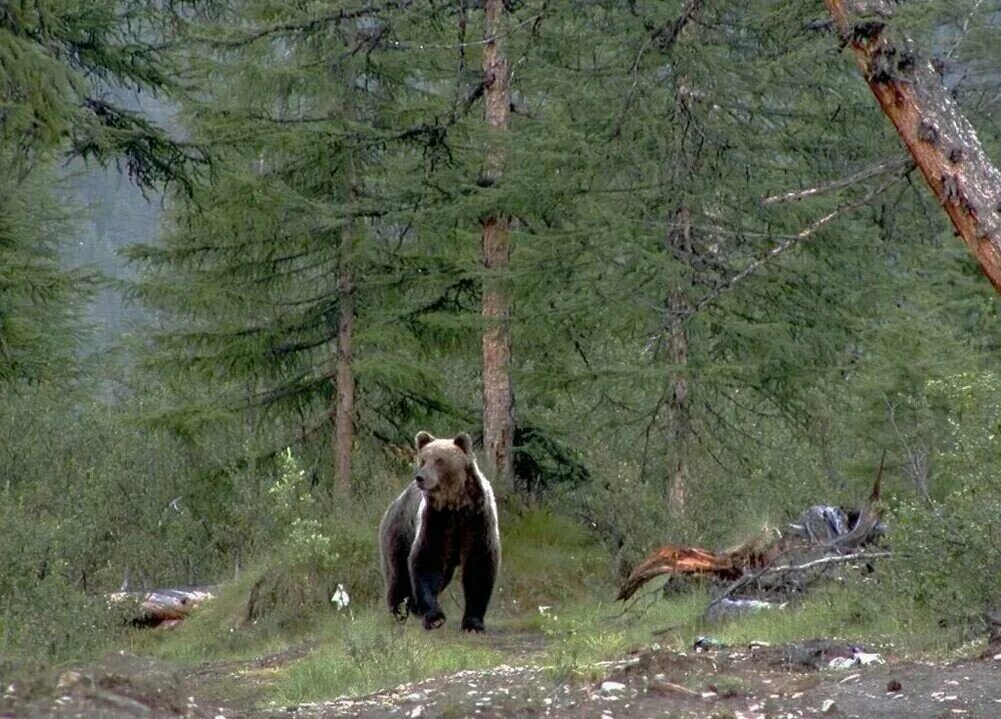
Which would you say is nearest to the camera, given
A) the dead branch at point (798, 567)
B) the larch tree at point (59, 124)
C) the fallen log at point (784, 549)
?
the larch tree at point (59, 124)

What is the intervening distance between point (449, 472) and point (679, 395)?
3926mm

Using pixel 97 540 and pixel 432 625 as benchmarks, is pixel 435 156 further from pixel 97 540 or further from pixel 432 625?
pixel 97 540

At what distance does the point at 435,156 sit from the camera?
1641 cm

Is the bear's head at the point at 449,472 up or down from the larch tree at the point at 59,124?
down

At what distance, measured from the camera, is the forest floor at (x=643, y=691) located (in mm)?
6469

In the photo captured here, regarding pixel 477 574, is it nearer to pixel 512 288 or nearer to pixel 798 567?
pixel 798 567

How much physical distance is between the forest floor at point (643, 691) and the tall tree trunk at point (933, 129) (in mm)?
2880

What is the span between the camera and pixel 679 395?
51.3 ft

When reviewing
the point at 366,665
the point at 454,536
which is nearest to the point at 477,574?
the point at 454,536

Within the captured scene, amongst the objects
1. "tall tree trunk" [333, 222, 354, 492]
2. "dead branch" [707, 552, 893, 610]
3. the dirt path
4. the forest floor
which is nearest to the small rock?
the forest floor

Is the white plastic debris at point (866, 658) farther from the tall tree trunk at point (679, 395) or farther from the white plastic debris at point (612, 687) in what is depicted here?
the tall tree trunk at point (679, 395)

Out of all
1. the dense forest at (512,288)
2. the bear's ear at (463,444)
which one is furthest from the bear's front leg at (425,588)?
the dense forest at (512,288)

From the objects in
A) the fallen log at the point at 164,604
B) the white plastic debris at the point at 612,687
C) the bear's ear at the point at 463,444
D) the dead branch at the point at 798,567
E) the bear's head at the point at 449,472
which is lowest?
the fallen log at the point at 164,604

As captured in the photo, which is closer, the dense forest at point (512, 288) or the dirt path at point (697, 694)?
the dirt path at point (697, 694)
